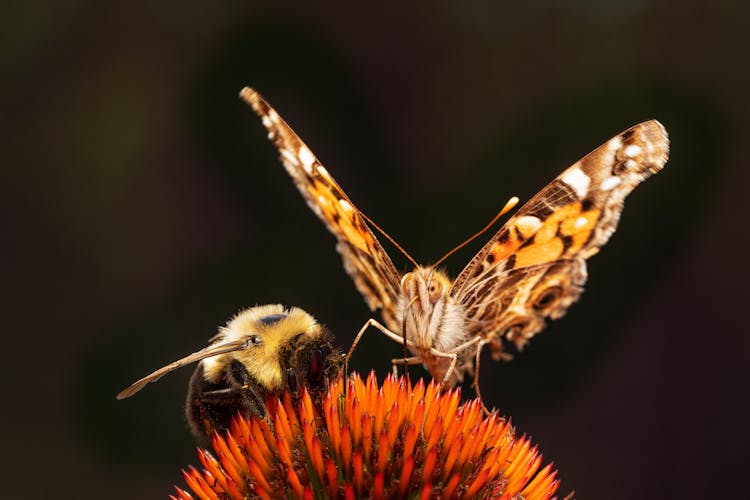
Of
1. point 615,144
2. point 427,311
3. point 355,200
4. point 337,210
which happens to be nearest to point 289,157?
point 337,210

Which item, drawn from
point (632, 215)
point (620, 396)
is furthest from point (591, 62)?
point (620, 396)

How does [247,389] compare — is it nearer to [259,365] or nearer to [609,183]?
[259,365]

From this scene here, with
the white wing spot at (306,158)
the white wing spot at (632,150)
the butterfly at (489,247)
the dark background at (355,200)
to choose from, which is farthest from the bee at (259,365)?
the dark background at (355,200)

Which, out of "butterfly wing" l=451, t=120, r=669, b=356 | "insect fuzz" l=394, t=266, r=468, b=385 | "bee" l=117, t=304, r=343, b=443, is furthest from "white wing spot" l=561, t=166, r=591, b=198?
"bee" l=117, t=304, r=343, b=443

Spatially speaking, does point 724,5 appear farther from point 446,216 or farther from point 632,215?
point 446,216

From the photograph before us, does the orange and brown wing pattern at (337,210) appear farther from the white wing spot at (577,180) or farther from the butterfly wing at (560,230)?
the white wing spot at (577,180)
